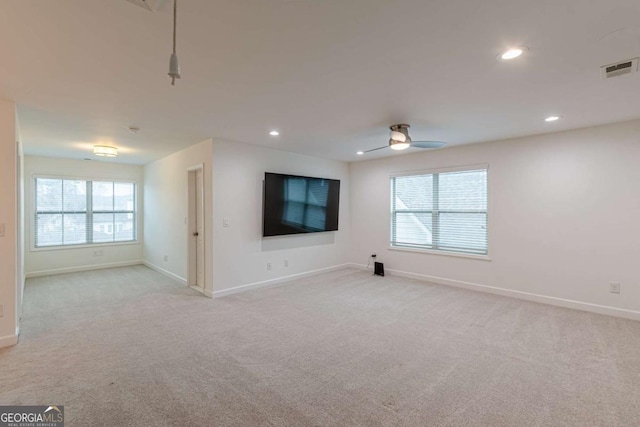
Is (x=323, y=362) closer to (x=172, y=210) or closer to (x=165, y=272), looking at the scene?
(x=172, y=210)

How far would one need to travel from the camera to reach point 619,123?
381 cm

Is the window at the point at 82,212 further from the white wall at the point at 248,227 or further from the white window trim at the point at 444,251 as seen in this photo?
the white window trim at the point at 444,251

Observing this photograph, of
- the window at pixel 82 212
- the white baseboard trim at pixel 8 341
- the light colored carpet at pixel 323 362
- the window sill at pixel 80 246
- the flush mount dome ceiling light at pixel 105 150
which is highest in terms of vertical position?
the flush mount dome ceiling light at pixel 105 150

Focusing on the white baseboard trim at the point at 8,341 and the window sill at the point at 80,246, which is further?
the window sill at the point at 80,246

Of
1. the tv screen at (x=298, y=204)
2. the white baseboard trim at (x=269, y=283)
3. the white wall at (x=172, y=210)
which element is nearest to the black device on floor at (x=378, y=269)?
the white baseboard trim at (x=269, y=283)

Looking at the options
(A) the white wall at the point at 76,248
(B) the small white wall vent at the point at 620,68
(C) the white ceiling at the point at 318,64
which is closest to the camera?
(C) the white ceiling at the point at 318,64

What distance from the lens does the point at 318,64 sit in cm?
230

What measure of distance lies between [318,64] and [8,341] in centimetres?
410

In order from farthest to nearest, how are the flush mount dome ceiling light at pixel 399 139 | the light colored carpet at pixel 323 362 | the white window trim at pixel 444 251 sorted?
the white window trim at pixel 444 251 < the flush mount dome ceiling light at pixel 399 139 < the light colored carpet at pixel 323 362

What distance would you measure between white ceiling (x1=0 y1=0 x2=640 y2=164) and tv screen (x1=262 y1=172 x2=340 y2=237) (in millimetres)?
1434

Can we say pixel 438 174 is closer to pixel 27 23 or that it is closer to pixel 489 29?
pixel 489 29

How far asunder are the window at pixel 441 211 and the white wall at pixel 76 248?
6.24 metres

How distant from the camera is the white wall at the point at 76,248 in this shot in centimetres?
600

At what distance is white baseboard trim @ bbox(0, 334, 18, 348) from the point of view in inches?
118
